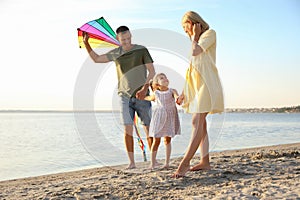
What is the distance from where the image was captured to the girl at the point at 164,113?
4.59 m

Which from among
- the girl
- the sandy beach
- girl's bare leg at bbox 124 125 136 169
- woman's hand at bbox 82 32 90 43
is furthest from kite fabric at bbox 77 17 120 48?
the sandy beach

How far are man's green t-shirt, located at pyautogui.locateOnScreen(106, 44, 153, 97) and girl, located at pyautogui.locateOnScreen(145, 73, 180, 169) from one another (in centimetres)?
19

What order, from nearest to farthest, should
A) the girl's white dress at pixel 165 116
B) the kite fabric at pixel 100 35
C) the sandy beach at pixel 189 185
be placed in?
the sandy beach at pixel 189 185
the girl's white dress at pixel 165 116
the kite fabric at pixel 100 35

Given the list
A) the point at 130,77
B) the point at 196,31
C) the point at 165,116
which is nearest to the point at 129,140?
the point at 165,116

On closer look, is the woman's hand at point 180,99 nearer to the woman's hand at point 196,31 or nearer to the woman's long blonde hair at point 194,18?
the woman's hand at point 196,31

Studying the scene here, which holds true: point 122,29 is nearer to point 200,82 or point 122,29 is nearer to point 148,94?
point 148,94

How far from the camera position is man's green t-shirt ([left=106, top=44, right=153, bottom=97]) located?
4.65 m

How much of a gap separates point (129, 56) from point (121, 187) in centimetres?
168

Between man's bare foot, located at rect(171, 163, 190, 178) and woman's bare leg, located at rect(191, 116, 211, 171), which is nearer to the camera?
man's bare foot, located at rect(171, 163, 190, 178)

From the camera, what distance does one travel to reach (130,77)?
183 inches

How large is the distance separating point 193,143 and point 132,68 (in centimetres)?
128

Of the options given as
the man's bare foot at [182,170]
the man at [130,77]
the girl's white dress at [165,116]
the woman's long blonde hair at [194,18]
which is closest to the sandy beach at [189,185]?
the man's bare foot at [182,170]

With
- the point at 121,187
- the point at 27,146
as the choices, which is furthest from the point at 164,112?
the point at 27,146

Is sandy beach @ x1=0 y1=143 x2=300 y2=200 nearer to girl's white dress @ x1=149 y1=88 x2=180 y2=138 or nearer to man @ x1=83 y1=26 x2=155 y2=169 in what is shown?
girl's white dress @ x1=149 y1=88 x2=180 y2=138
